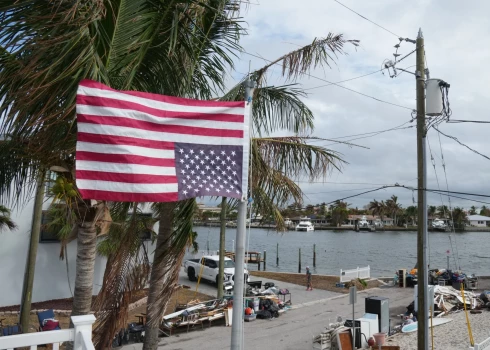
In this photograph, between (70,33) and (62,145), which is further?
(62,145)

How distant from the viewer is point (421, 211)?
13195 millimetres

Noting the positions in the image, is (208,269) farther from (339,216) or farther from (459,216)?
(459,216)

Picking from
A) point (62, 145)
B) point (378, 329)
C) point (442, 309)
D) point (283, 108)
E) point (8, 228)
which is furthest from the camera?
point (442, 309)

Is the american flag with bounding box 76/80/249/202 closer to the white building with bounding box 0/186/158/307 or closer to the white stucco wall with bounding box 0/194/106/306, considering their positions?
the white building with bounding box 0/186/158/307

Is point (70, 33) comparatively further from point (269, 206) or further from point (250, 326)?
point (250, 326)

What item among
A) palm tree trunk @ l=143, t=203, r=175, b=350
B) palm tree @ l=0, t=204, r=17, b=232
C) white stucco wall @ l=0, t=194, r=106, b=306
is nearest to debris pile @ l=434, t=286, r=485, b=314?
white stucco wall @ l=0, t=194, r=106, b=306

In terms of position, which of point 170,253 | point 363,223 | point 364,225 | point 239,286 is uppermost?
point 363,223

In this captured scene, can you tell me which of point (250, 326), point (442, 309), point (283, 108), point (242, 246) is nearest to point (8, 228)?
point (250, 326)

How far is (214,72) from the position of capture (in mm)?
7137

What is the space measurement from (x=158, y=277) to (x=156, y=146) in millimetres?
3185

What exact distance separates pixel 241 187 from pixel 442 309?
2040 centimetres

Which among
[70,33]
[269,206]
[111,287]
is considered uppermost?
[70,33]

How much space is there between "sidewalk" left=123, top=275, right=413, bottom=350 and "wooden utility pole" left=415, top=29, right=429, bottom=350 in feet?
16.4

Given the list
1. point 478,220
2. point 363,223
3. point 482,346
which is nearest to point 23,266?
point 482,346
